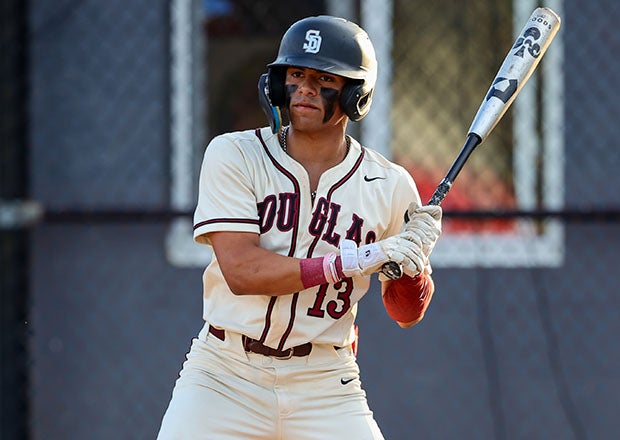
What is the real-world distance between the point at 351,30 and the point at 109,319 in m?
2.68

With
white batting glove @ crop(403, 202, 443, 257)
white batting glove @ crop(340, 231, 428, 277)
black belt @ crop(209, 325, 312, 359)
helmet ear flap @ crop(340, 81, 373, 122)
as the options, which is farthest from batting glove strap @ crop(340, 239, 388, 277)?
helmet ear flap @ crop(340, 81, 373, 122)

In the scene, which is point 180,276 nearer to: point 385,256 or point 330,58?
point 330,58

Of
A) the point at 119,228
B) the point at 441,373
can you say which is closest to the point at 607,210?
the point at 441,373

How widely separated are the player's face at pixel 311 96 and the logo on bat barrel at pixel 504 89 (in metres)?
0.57

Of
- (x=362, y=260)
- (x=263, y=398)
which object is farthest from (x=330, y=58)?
(x=263, y=398)

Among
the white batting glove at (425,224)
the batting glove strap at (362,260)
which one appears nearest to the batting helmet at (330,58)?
the white batting glove at (425,224)

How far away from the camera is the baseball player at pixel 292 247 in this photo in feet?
11.4

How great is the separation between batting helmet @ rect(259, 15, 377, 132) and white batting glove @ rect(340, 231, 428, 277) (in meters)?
0.47

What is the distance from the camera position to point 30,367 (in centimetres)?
569

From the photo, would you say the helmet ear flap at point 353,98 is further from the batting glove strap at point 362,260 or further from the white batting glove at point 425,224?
the batting glove strap at point 362,260

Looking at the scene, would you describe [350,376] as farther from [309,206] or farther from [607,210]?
[607,210]

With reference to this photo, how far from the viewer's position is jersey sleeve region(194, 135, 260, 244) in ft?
11.4

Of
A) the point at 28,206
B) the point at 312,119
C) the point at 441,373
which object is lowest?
the point at 441,373

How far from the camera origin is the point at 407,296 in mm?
3656
